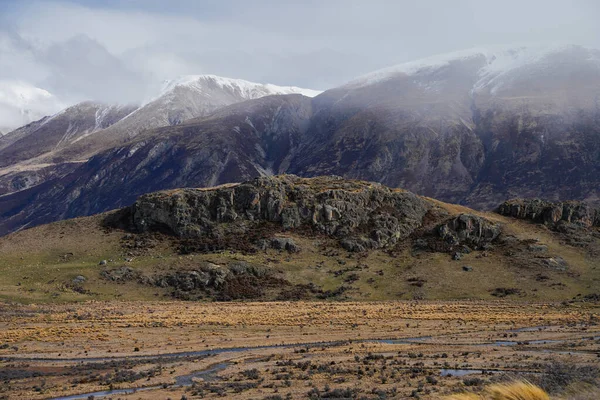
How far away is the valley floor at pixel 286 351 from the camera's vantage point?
29641 mm

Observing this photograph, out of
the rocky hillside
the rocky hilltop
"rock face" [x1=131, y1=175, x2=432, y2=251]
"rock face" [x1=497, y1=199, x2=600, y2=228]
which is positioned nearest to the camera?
the rocky hillside

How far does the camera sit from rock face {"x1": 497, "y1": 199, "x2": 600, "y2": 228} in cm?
13338

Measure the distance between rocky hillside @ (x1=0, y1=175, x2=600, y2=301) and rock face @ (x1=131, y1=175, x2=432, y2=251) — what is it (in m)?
0.27

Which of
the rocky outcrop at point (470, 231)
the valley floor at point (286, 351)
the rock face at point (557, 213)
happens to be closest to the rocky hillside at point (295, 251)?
the rocky outcrop at point (470, 231)

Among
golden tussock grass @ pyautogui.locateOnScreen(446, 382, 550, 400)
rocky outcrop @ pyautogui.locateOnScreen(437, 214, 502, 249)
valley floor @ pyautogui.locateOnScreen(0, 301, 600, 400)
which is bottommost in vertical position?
rocky outcrop @ pyautogui.locateOnScreen(437, 214, 502, 249)

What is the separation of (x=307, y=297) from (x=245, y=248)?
78.9ft

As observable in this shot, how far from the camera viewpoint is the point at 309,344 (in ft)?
159

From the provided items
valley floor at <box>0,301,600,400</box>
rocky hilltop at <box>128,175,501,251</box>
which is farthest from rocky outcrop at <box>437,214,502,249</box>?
valley floor at <box>0,301,600,400</box>

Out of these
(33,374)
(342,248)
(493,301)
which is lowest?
(493,301)

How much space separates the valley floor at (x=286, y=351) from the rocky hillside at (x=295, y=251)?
23180 mm

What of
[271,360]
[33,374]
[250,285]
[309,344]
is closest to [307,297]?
[250,285]

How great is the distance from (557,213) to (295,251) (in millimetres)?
65882

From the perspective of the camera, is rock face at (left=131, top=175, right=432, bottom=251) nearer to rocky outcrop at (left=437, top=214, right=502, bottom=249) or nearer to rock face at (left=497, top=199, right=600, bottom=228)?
rocky outcrop at (left=437, top=214, right=502, bottom=249)

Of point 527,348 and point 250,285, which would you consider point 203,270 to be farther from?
point 527,348
